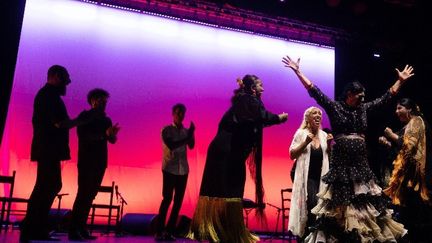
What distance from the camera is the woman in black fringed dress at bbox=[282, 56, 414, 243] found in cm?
319

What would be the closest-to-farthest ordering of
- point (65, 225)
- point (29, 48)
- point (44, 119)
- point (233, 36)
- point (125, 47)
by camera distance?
point (44, 119), point (65, 225), point (29, 48), point (125, 47), point (233, 36)

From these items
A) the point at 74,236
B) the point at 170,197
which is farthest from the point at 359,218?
the point at 74,236

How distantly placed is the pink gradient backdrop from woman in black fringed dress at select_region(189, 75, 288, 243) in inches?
150

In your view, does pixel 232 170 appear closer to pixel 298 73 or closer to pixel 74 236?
pixel 298 73

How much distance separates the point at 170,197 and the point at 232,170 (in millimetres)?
1795

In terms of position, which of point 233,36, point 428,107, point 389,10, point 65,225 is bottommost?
point 65,225

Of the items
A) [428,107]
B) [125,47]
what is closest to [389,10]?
[428,107]

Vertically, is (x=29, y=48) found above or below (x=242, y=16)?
below

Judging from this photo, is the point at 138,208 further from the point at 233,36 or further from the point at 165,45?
the point at 233,36

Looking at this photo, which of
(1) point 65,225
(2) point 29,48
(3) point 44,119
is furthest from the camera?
(2) point 29,48

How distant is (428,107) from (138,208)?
5.73m

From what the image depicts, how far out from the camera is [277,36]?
8203mm

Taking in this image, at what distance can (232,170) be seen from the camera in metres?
3.40

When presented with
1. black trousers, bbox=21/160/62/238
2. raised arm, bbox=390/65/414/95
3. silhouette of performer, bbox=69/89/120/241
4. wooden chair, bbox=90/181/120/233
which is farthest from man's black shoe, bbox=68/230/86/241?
raised arm, bbox=390/65/414/95
